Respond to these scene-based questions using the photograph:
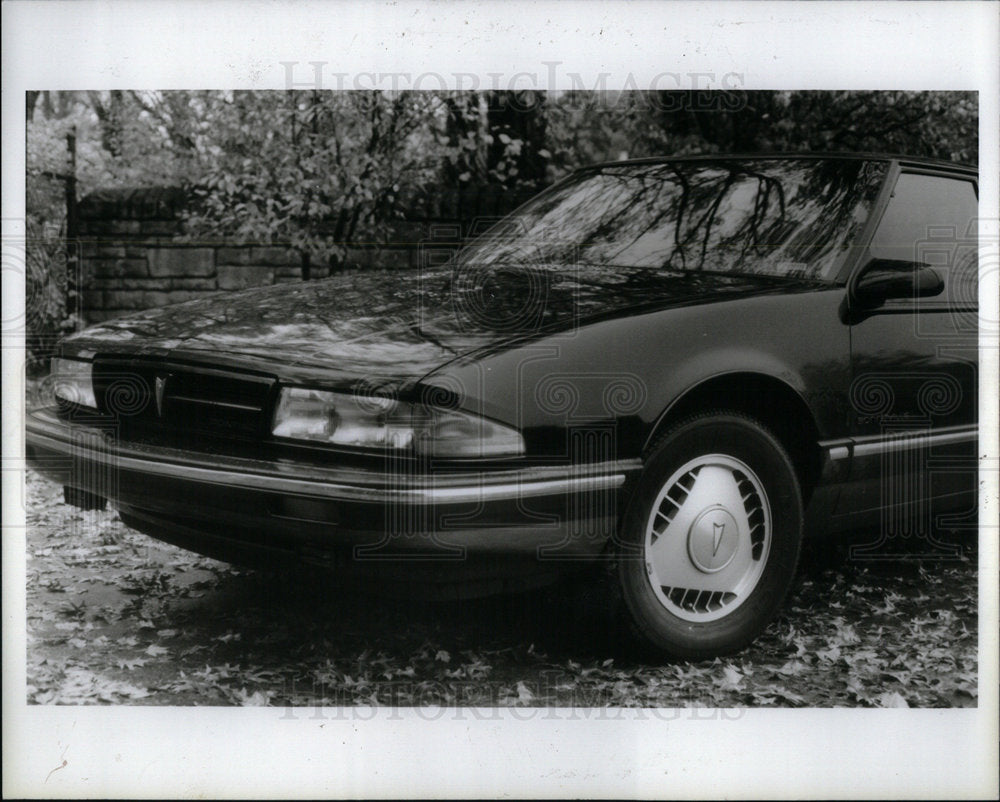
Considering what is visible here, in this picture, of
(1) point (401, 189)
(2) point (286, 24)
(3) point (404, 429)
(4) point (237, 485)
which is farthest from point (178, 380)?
(1) point (401, 189)

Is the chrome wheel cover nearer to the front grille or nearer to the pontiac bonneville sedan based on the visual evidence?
the pontiac bonneville sedan

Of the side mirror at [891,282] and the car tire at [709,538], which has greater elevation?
the side mirror at [891,282]

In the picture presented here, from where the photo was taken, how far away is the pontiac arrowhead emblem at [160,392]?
272 centimetres

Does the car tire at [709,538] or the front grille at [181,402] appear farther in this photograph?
the car tire at [709,538]

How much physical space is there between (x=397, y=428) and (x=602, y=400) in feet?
1.79

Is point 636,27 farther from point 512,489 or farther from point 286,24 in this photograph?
point 512,489

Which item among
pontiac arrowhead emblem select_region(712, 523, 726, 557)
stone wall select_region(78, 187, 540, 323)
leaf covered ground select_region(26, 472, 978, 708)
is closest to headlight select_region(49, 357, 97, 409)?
leaf covered ground select_region(26, 472, 978, 708)

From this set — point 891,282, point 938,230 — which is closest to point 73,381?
point 891,282

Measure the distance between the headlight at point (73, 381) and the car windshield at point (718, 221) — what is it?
130 cm

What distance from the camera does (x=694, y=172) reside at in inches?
133

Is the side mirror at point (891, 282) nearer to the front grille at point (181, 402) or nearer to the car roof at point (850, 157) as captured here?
the car roof at point (850, 157)

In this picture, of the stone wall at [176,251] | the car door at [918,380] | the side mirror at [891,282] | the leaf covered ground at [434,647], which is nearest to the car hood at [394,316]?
the side mirror at [891,282]

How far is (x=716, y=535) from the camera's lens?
9.17 ft

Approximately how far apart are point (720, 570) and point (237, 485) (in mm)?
1368
